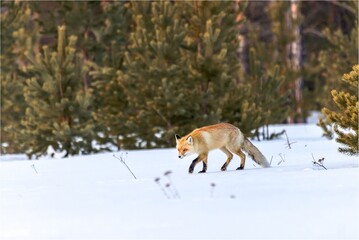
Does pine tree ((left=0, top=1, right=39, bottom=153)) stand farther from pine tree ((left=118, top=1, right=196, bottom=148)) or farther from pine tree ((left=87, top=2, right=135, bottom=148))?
pine tree ((left=118, top=1, right=196, bottom=148))

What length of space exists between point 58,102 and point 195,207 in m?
9.03

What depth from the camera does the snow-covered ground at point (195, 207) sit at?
5.07 meters

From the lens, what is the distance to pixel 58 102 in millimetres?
14148

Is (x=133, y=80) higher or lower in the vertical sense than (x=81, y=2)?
lower

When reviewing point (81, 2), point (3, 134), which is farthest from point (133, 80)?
point (3, 134)

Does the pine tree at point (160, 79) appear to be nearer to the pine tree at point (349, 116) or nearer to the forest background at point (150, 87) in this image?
the forest background at point (150, 87)

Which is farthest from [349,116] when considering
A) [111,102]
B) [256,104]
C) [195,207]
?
[111,102]

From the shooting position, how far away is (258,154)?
28.5 feet

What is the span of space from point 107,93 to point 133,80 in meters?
1.27

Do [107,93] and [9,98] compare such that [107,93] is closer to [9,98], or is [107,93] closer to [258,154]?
[9,98]

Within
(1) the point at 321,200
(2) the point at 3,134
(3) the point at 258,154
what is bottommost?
(2) the point at 3,134

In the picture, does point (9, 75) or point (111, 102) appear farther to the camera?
point (9, 75)

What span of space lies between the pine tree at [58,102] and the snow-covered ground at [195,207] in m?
6.02

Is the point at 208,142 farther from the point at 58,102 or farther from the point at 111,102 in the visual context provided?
the point at 111,102
